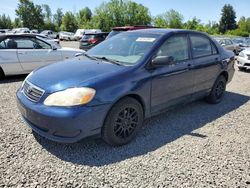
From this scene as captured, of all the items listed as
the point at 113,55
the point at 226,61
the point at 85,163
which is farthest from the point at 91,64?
the point at 226,61

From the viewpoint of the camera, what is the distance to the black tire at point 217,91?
548 cm

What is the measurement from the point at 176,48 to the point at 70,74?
1947 millimetres

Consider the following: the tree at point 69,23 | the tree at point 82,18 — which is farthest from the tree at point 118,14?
the tree at point 69,23

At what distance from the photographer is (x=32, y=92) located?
133 inches

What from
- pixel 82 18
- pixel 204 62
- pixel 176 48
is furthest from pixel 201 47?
pixel 82 18

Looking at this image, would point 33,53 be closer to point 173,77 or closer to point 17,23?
point 173,77

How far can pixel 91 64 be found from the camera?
3.82 m

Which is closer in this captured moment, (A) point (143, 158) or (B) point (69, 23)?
(A) point (143, 158)

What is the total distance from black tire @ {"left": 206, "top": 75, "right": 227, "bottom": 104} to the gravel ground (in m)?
0.94

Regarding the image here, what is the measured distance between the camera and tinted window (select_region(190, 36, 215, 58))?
15.8 ft

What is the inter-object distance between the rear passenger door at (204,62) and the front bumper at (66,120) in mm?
2324

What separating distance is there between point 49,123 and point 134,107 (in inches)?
46.8

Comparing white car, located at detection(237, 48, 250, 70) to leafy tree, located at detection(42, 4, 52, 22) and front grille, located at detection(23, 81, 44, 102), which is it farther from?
leafy tree, located at detection(42, 4, 52, 22)

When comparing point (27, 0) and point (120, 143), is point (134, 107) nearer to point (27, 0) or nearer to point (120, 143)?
point (120, 143)
